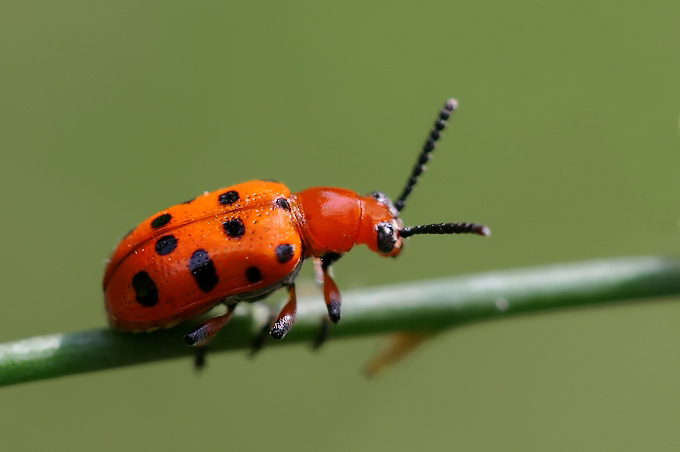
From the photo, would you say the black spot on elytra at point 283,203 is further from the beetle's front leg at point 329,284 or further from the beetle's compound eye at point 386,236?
the beetle's compound eye at point 386,236

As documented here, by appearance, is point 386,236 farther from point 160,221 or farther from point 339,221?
point 160,221


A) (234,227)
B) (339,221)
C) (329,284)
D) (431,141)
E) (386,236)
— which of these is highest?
(431,141)

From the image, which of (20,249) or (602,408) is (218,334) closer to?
(20,249)

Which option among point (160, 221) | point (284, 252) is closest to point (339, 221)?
point (284, 252)

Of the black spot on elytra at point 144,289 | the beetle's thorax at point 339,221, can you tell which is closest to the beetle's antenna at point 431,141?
the beetle's thorax at point 339,221

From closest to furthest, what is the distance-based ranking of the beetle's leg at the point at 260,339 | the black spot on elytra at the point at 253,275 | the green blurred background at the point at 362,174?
the beetle's leg at the point at 260,339 < the black spot on elytra at the point at 253,275 < the green blurred background at the point at 362,174

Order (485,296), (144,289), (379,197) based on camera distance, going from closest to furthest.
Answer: (485,296), (144,289), (379,197)
